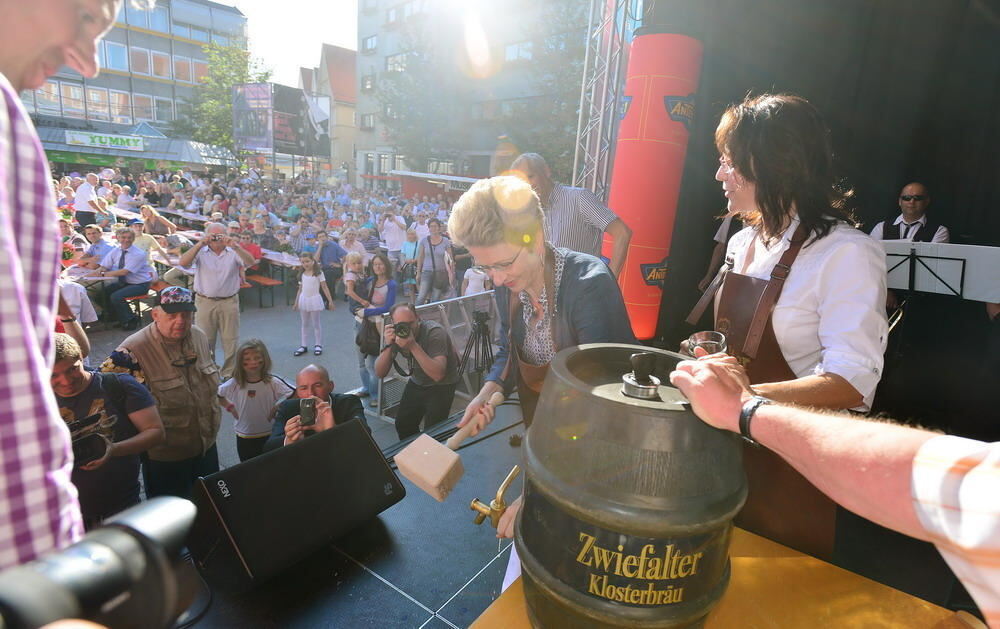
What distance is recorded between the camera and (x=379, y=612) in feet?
6.36

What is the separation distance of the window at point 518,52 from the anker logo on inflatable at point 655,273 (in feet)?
82.3

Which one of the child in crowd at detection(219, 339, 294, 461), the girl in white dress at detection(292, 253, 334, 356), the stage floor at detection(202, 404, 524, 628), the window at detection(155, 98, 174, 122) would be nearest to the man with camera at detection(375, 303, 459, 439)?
the child in crowd at detection(219, 339, 294, 461)

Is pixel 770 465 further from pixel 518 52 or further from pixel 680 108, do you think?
pixel 518 52

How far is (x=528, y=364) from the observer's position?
1.99 m

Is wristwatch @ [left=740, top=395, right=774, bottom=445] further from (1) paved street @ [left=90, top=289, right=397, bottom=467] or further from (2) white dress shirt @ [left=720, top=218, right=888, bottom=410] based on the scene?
(1) paved street @ [left=90, top=289, right=397, bottom=467]

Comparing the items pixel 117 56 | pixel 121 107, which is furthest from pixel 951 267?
pixel 117 56

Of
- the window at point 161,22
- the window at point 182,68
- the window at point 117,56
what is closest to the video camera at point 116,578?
the window at point 117,56

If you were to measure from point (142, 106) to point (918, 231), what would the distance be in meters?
50.3

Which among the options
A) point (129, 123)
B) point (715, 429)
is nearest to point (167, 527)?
point (715, 429)

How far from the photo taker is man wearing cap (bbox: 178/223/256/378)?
6484 mm

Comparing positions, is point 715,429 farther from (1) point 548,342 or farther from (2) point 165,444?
(2) point 165,444

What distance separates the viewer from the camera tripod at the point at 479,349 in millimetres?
5653

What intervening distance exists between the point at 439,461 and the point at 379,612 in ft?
2.69

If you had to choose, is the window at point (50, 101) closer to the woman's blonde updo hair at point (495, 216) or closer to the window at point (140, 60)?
the window at point (140, 60)
